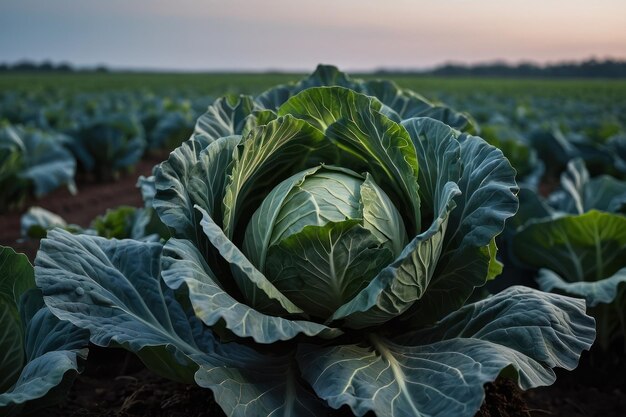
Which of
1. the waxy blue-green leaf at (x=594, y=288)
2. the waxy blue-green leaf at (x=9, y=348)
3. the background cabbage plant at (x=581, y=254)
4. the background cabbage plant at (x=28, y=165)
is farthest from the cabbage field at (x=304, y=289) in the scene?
the background cabbage plant at (x=28, y=165)

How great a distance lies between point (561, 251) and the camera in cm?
344

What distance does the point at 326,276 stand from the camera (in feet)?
6.41

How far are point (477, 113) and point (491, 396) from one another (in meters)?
16.1

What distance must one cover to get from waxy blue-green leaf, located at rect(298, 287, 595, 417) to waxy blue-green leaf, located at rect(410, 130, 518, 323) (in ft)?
0.26

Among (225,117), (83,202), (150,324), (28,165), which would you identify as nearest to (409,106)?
(225,117)

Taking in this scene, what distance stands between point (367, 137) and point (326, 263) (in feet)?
1.80

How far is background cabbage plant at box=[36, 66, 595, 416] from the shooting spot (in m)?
1.78

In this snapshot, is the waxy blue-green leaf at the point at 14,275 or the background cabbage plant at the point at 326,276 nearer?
the background cabbage plant at the point at 326,276

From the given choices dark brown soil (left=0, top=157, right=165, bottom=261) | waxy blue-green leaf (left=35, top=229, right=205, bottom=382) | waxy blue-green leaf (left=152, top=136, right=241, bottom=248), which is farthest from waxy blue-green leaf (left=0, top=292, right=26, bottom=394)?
dark brown soil (left=0, top=157, right=165, bottom=261)

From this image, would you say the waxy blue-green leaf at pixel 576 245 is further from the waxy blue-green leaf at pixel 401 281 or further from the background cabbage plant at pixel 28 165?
the background cabbage plant at pixel 28 165

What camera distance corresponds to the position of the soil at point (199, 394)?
7.71 ft

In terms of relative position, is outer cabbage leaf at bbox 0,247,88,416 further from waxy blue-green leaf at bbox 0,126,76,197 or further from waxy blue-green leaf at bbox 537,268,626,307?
waxy blue-green leaf at bbox 0,126,76,197

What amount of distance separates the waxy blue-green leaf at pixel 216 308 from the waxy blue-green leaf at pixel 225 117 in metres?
0.76

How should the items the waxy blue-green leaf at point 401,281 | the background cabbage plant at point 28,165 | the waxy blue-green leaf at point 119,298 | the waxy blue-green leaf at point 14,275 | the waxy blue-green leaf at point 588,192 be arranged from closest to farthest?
the waxy blue-green leaf at point 401,281
the waxy blue-green leaf at point 119,298
the waxy blue-green leaf at point 14,275
the waxy blue-green leaf at point 588,192
the background cabbage plant at point 28,165
